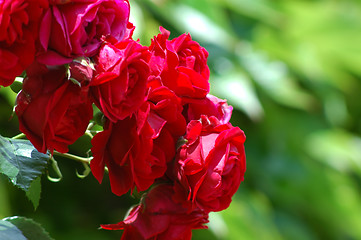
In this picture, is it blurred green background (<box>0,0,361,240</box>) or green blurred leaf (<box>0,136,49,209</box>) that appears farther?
blurred green background (<box>0,0,361,240</box>)

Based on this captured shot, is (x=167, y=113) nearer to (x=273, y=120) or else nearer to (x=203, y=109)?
(x=203, y=109)

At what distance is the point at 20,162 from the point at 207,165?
106 mm

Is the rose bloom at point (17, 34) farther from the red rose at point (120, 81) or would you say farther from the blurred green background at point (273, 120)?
the blurred green background at point (273, 120)

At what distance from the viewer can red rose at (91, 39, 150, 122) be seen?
32cm

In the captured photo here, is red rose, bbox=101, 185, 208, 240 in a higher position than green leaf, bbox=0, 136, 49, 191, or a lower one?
lower

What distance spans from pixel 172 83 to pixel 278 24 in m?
1.43

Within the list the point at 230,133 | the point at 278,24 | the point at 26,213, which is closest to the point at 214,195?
the point at 230,133

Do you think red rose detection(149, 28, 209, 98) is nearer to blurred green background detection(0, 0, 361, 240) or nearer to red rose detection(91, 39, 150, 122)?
red rose detection(91, 39, 150, 122)

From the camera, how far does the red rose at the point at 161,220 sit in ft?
1.19

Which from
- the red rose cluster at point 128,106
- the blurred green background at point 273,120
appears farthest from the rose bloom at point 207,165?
the blurred green background at point 273,120

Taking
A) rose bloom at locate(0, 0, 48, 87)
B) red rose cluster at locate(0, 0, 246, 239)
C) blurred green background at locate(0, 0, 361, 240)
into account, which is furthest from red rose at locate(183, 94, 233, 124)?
blurred green background at locate(0, 0, 361, 240)

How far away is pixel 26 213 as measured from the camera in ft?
4.07

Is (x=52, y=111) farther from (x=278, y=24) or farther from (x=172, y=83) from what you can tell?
(x=278, y=24)

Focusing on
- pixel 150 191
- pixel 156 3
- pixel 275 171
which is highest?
pixel 150 191
